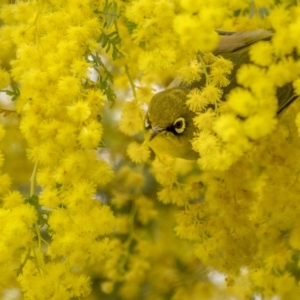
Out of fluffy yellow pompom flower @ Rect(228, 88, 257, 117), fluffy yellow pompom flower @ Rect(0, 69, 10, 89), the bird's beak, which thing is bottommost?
the bird's beak

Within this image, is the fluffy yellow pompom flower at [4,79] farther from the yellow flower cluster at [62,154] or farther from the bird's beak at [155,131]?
the bird's beak at [155,131]

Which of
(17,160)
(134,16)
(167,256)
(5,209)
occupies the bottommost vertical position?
(167,256)

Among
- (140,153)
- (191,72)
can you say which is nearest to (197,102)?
(191,72)

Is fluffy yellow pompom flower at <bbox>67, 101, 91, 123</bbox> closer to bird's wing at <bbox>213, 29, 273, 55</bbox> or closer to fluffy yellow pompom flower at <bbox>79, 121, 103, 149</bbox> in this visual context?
fluffy yellow pompom flower at <bbox>79, 121, 103, 149</bbox>

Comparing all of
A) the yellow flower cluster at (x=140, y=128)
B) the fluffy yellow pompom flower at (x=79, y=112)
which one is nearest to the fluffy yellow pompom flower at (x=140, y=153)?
the yellow flower cluster at (x=140, y=128)

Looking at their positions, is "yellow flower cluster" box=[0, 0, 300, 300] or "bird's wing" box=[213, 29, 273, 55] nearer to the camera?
"yellow flower cluster" box=[0, 0, 300, 300]

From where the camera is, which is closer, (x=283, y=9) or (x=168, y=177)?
(x=283, y=9)

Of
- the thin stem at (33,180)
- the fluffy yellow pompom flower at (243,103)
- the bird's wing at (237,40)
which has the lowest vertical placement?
the thin stem at (33,180)

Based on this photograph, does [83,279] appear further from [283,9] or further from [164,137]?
[283,9]

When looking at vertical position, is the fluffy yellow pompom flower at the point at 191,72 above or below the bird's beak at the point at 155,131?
above

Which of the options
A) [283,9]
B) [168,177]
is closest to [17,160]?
[168,177]

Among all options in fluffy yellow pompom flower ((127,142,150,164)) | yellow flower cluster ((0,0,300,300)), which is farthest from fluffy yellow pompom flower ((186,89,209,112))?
fluffy yellow pompom flower ((127,142,150,164))
